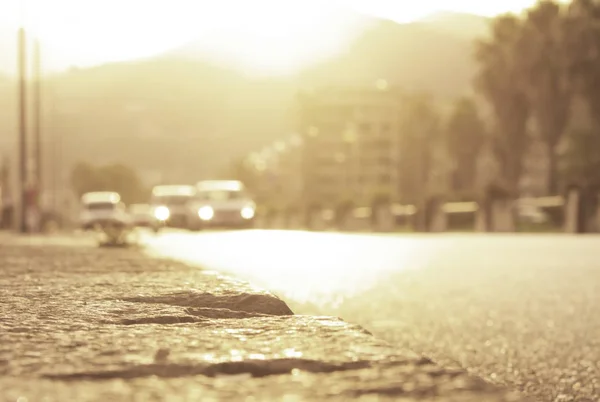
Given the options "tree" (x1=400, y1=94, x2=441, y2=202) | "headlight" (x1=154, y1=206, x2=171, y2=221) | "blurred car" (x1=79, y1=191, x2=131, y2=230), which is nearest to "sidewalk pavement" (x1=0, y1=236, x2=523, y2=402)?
"blurred car" (x1=79, y1=191, x2=131, y2=230)

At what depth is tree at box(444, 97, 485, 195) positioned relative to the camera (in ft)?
362

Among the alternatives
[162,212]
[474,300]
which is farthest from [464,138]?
[474,300]

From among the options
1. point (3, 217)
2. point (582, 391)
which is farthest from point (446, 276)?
point (3, 217)

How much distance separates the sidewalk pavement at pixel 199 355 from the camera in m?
1.43

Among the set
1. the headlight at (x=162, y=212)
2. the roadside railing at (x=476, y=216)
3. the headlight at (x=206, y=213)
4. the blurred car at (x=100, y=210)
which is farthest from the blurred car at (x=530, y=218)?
the blurred car at (x=100, y=210)

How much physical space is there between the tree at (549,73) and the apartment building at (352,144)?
289 feet

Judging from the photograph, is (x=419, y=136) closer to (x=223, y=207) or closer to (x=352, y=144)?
(x=352, y=144)

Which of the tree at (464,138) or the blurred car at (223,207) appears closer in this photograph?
the blurred car at (223,207)

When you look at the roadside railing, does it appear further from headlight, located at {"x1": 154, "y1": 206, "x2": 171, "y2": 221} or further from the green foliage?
the green foliage

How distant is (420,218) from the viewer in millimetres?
42406

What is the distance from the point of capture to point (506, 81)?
208 feet

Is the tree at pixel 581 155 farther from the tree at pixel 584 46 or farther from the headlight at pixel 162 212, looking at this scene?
the headlight at pixel 162 212

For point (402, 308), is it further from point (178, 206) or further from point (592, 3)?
point (592, 3)

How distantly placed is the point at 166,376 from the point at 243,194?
36.9 meters
